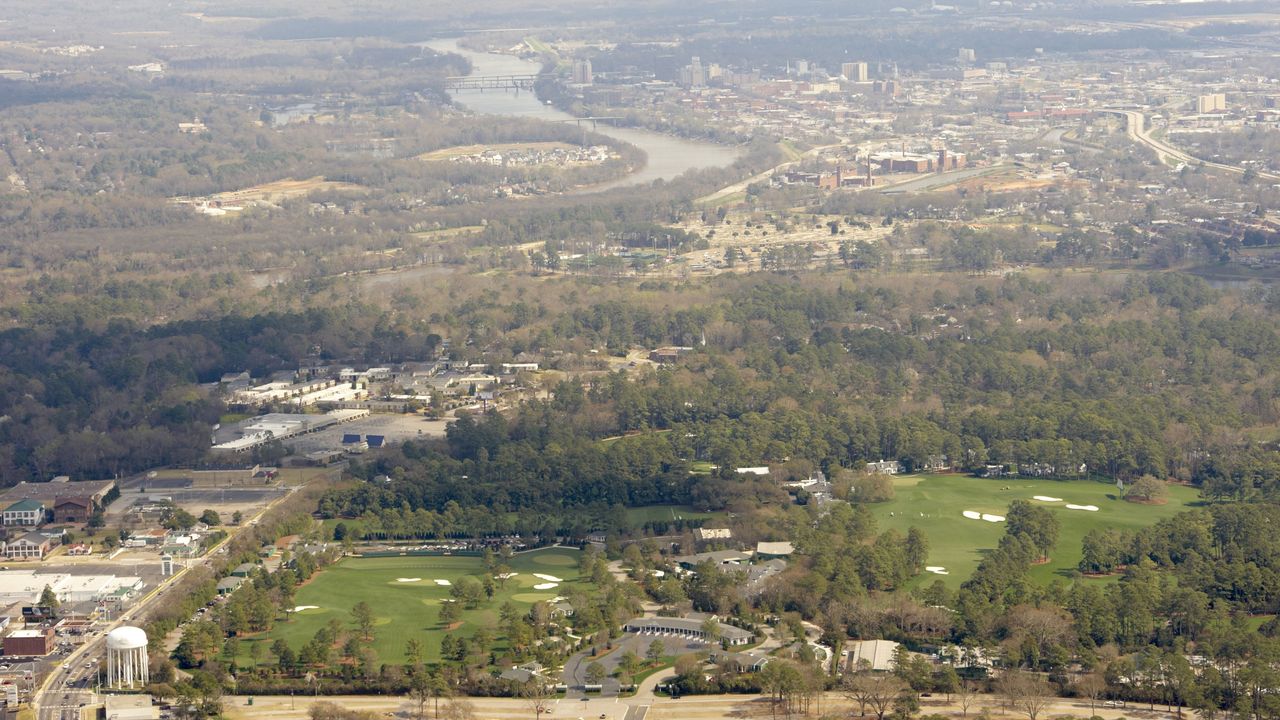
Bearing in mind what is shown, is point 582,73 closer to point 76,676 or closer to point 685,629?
point 685,629

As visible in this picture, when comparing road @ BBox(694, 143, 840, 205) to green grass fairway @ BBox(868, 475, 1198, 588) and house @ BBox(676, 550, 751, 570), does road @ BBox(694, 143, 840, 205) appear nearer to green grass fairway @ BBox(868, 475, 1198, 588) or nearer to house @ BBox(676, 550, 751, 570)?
green grass fairway @ BBox(868, 475, 1198, 588)

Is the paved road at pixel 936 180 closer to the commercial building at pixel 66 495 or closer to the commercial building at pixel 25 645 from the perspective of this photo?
the commercial building at pixel 66 495

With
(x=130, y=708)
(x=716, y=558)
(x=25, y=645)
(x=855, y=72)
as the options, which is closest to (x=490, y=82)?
(x=855, y=72)

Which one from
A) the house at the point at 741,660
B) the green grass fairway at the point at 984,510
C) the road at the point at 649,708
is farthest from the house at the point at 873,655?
the green grass fairway at the point at 984,510

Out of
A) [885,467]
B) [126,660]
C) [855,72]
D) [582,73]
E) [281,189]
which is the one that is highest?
[582,73]

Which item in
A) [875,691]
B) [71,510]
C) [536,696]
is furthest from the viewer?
[71,510]

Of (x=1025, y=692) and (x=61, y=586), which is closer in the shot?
(x=1025, y=692)

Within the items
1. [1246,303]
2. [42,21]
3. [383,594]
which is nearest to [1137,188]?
[1246,303]
